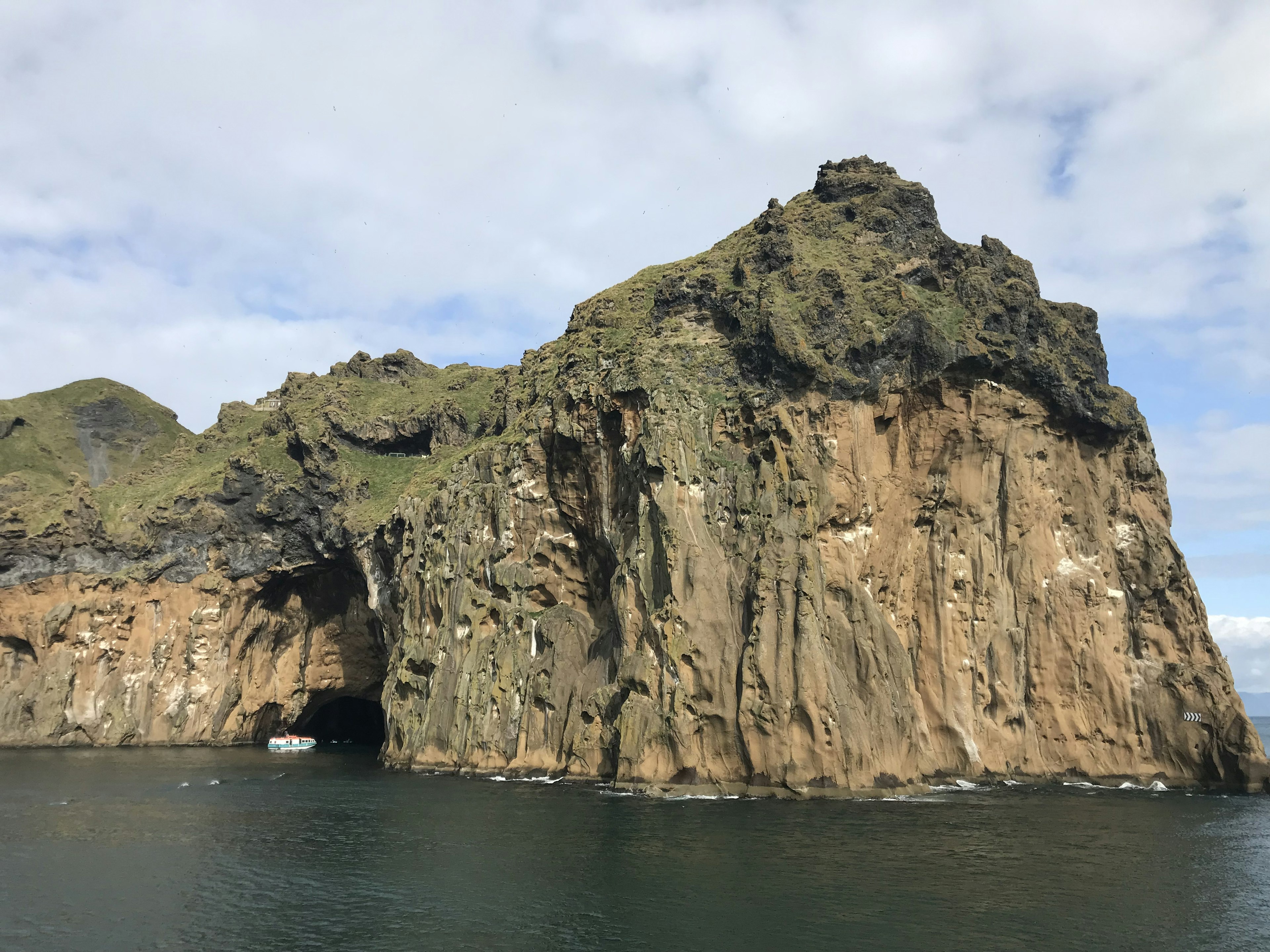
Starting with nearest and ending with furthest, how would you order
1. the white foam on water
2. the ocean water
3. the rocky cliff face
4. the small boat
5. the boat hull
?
the ocean water → the white foam on water → the rocky cliff face → the boat hull → the small boat

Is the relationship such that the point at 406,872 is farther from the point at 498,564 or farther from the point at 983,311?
the point at 983,311

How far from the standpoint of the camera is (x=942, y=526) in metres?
75.8

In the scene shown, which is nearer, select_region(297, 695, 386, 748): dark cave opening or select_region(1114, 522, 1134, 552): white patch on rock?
select_region(1114, 522, 1134, 552): white patch on rock

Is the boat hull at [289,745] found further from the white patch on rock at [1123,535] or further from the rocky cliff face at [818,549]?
the white patch on rock at [1123,535]

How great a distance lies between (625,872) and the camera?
41969 millimetres

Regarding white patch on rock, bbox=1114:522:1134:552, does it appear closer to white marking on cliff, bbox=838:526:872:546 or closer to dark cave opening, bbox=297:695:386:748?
white marking on cliff, bbox=838:526:872:546

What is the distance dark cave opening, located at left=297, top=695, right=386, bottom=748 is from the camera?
5084 inches

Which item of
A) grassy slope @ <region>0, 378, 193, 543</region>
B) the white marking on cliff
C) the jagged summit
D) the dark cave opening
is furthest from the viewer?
the dark cave opening

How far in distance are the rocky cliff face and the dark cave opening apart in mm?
40531

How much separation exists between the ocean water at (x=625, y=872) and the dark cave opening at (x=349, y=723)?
207 feet

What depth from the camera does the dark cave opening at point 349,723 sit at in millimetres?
129125

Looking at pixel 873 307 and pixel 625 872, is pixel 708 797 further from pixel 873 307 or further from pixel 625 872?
pixel 873 307

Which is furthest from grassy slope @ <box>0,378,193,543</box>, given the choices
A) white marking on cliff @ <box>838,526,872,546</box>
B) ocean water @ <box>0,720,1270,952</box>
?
white marking on cliff @ <box>838,526,872,546</box>

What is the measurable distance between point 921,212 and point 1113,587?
3518cm
